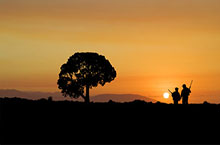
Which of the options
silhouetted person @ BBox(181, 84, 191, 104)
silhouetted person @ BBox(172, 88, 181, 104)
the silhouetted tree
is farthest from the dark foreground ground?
the silhouetted tree

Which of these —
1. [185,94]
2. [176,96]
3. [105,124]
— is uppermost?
[185,94]

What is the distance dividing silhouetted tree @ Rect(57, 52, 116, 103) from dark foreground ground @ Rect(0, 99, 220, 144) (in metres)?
49.3

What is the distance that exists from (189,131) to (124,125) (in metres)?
3.88

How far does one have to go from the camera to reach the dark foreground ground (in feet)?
80.1

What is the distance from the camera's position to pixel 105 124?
27906 millimetres

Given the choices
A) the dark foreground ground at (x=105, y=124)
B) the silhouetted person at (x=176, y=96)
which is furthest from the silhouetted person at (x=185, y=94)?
the dark foreground ground at (x=105, y=124)

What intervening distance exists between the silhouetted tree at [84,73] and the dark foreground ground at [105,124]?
49.3 metres

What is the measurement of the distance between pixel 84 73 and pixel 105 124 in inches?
2238

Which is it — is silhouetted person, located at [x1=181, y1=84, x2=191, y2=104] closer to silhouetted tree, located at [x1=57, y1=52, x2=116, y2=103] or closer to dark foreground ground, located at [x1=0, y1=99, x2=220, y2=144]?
dark foreground ground, located at [x1=0, y1=99, x2=220, y2=144]

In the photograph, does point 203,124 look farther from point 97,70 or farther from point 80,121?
point 97,70

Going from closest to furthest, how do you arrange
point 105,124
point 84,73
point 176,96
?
point 105,124, point 176,96, point 84,73

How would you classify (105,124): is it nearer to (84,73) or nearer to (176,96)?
(176,96)

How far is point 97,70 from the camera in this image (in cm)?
Answer: 8388

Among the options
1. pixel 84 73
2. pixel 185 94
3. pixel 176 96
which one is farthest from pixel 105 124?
pixel 84 73
